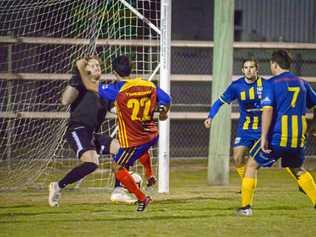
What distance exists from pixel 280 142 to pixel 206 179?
6781 mm

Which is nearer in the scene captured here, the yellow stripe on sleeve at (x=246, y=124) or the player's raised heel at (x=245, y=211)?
the player's raised heel at (x=245, y=211)

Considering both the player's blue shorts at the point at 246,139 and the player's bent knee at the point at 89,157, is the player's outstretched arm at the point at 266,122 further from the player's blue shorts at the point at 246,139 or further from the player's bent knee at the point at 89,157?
the player's blue shorts at the point at 246,139

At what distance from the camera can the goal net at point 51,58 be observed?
1538cm

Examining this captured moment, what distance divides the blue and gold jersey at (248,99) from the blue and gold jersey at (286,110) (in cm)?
232

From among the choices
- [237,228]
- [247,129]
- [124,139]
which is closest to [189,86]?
[247,129]

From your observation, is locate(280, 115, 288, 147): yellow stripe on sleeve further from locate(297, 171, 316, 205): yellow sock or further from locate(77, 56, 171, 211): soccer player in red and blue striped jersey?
locate(77, 56, 171, 211): soccer player in red and blue striped jersey

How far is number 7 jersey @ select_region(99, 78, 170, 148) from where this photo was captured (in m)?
11.7

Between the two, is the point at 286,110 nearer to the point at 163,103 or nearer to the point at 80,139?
the point at 163,103

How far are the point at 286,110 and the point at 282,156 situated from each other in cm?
54

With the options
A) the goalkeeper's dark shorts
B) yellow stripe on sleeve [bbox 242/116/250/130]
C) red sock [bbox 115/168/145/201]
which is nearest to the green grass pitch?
red sock [bbox 115/168/145/201]

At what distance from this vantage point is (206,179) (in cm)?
1764

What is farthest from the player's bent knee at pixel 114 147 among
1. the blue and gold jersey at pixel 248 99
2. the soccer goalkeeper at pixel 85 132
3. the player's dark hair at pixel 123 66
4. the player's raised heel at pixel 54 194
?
the blue and gold jersey at pixel 248 99

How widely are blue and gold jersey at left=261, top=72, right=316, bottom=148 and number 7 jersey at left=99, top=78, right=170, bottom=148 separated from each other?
1.45m

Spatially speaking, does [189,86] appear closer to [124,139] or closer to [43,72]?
[43,72]
